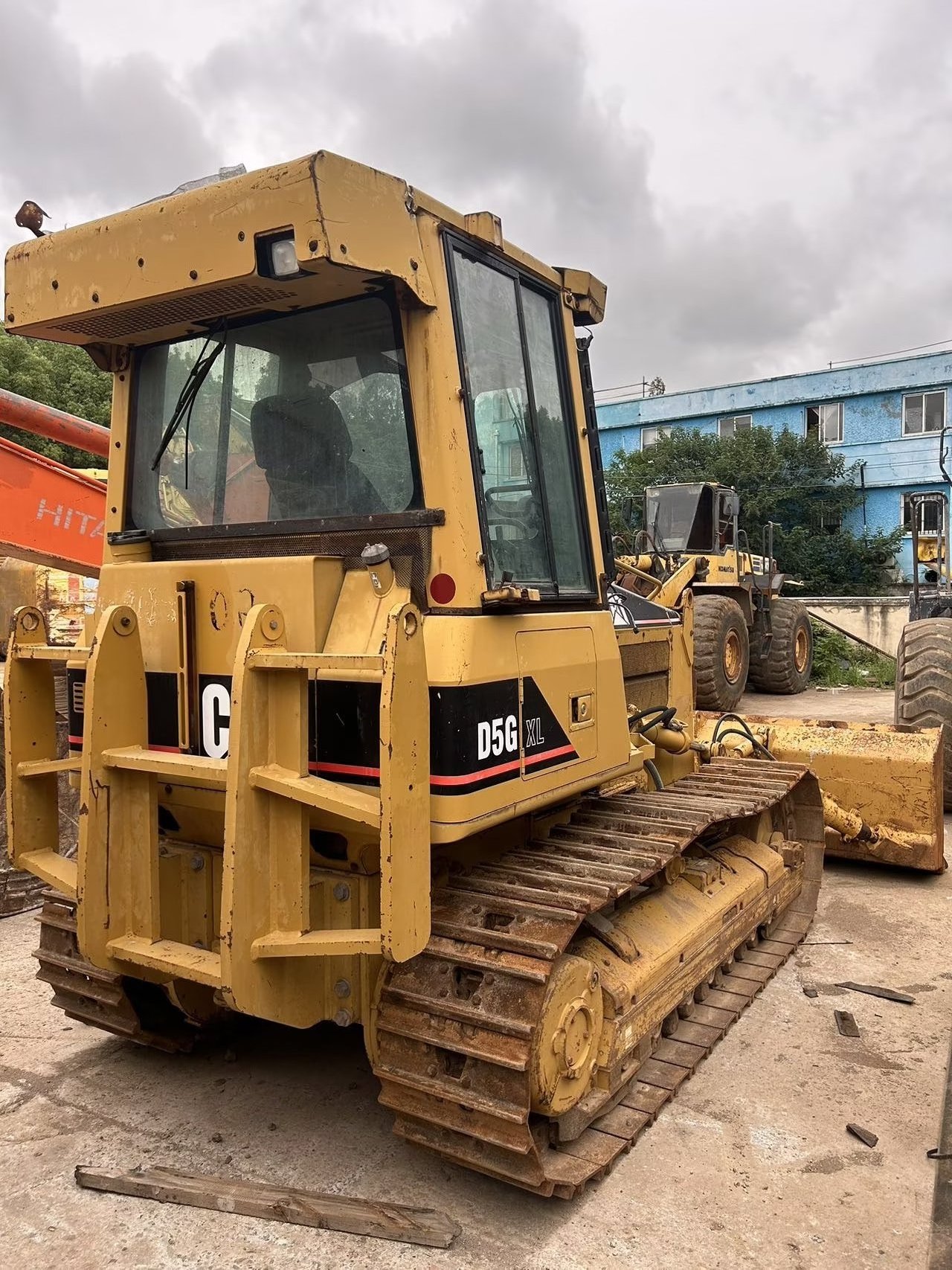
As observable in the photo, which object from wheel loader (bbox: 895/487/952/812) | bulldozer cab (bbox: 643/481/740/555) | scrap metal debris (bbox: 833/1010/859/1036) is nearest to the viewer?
scrap metal debris (bbox: 833/1010/859/1036)

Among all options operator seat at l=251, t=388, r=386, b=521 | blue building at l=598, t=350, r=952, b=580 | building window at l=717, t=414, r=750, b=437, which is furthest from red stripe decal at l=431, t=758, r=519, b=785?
building window at l=717, t=414, r=750, b=437

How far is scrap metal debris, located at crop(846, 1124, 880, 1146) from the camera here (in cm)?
335

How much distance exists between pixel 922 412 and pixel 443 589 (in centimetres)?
2788

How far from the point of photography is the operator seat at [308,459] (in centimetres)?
318

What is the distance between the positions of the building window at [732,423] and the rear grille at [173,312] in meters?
27.9

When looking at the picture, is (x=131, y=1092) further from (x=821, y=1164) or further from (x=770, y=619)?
(x=770, y=619)

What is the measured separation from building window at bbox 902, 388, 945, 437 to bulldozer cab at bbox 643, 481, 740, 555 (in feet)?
51.2

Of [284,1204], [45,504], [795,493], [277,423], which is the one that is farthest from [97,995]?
[795,493]

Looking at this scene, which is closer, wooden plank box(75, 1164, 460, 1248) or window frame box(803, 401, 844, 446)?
wooden plank box(75, 1164, 460, 1248)

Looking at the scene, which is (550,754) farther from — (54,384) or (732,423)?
(732,423)

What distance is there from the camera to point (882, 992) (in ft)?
15.2

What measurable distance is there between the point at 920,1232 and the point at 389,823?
6.66 ft

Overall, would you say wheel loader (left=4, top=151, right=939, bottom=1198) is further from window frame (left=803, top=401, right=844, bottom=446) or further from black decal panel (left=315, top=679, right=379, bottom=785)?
window frame (left=803, top=401, right=844, bottom=446)

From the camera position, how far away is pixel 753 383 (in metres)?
29.3
